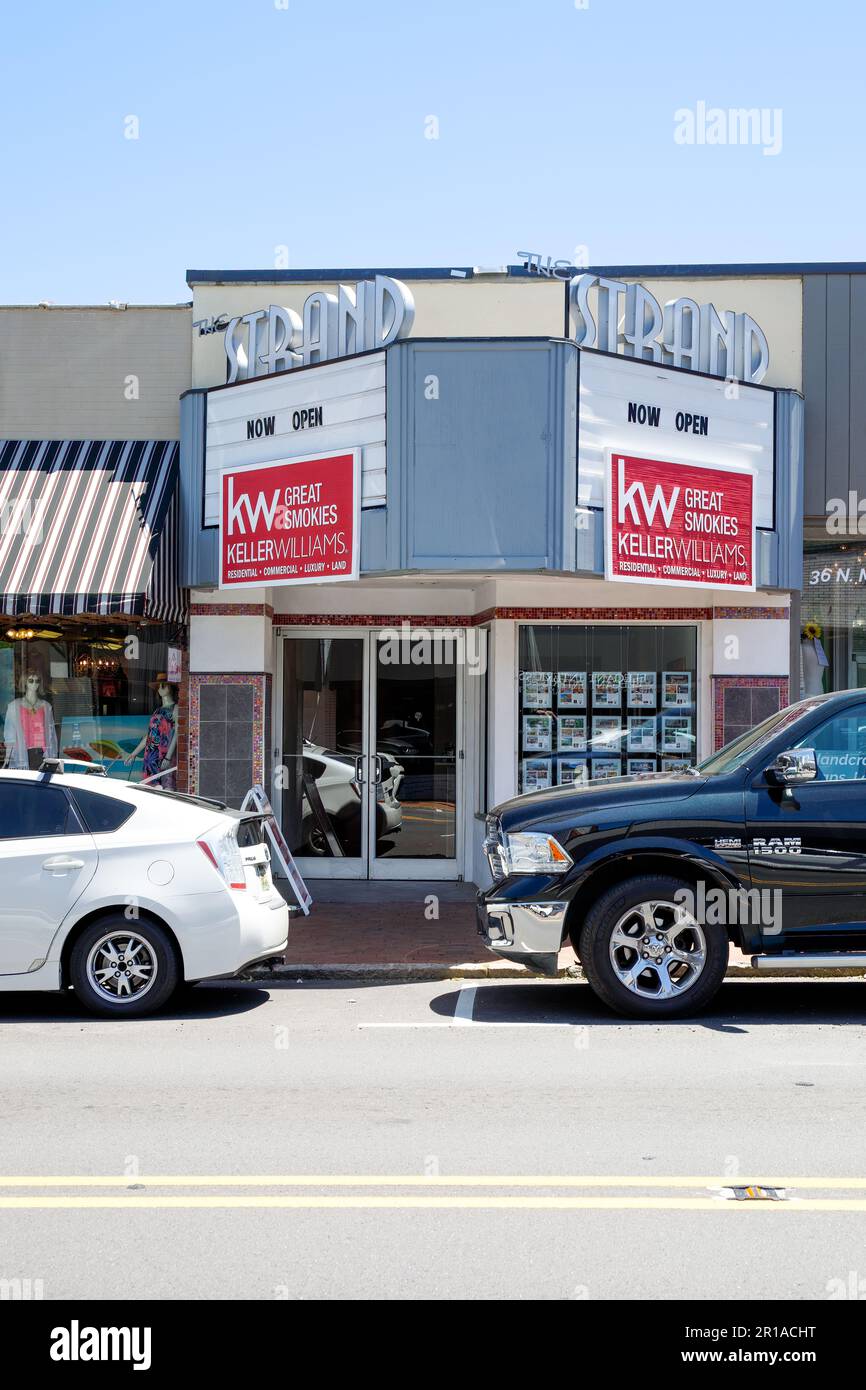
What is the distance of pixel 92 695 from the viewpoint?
1341 centimetres

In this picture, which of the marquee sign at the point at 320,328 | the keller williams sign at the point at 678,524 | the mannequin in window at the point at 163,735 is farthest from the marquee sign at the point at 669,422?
the mannequin in window at the point at 163,735

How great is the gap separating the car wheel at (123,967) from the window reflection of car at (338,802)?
234 inches

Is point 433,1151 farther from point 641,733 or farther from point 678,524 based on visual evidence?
point 641,733

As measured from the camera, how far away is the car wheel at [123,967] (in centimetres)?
791

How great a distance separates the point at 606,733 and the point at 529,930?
542cm

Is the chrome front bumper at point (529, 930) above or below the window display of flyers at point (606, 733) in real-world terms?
below

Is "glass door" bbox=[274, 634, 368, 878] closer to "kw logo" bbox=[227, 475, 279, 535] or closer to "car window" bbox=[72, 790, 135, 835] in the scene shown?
"kw logo" bbox=[227, 475, 279, 535]

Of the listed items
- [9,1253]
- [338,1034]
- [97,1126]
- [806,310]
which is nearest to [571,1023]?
[338,1034]

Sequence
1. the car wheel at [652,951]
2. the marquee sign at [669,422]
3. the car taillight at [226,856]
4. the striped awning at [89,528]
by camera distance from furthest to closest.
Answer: the striped awning at [89,528] < the marquee sign at [669,422] < the car taillight at [226,856] < the car wheel at [652,951]

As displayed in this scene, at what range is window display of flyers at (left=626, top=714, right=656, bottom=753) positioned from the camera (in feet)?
42.8

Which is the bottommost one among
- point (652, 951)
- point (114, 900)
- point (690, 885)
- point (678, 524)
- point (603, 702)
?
point (652, 951)

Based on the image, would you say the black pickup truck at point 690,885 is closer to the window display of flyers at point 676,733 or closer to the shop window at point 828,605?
the window display of flyers at point 676,733

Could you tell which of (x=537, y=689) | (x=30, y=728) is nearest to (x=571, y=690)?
(x=537, y=689)
